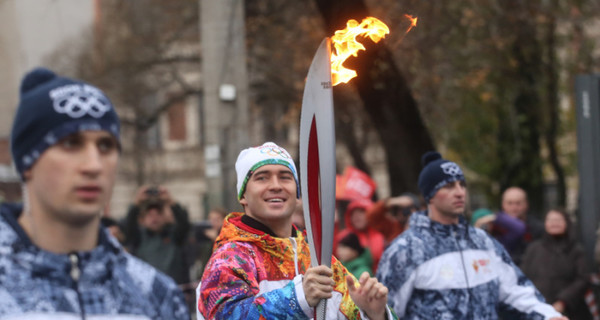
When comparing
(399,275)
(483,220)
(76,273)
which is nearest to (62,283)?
(76,273)

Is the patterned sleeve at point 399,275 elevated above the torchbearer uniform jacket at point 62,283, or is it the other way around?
the torchbearer uniform jacket at point 62,283

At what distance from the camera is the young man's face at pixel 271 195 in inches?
154

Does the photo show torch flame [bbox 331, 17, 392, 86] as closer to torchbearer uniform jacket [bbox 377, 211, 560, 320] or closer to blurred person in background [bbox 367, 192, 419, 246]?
torchbearer uniform jacket [bbox 377, 211, 560, 320]

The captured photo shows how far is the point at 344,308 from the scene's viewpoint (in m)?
3.78

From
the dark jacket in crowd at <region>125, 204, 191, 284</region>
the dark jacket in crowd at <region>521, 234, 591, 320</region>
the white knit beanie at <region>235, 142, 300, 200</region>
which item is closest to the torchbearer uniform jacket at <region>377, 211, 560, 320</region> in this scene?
the white knit beanie at <region>235, 142, 300, 200</region>

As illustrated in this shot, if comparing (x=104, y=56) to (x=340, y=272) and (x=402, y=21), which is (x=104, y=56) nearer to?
(x=402, y=21)

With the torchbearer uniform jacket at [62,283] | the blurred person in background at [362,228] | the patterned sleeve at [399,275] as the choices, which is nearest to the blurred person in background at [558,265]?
the blurred person in background at [362,228]

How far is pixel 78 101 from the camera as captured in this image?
91.1 inches

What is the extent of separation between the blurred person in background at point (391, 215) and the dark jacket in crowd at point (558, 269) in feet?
3.87

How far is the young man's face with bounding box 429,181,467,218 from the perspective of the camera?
16.9ft

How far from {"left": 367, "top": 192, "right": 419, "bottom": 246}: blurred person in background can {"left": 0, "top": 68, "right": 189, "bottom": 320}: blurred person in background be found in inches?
246

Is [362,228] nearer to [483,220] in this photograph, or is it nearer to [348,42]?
[483,220]

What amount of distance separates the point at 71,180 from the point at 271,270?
166 cm

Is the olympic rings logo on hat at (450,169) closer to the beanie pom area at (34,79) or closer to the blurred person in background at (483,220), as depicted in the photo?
the blurred person in background at (483,220)
